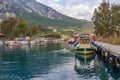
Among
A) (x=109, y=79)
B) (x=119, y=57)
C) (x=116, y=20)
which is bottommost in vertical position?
(x=109, y=79)

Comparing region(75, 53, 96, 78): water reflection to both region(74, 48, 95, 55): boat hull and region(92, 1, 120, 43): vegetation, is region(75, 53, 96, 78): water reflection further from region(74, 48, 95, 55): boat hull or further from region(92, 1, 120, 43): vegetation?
region(92, 1, 120, 43): vegetation

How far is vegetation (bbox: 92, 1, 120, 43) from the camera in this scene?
106438 mm

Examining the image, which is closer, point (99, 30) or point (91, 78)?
point (91, 78)

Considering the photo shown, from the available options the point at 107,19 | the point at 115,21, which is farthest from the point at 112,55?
the point at 107,19

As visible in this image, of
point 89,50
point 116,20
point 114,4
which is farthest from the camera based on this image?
point 114,4

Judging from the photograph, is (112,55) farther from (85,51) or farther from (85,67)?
(85,51)

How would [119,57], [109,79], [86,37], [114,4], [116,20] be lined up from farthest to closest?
[114,4] → [116,20] → [86,37] → [119,57] → [109,79]

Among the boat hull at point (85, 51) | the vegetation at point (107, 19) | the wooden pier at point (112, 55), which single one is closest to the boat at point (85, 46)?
the boat hull at point (85, 51)

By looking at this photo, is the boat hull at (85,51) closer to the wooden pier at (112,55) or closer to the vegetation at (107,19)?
the wooden pier at (112,55)

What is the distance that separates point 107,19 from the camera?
110m

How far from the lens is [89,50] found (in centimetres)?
8081

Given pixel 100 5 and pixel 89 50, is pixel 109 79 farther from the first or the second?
pixel 100 5

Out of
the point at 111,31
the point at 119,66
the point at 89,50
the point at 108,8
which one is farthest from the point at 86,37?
the point at 119,66

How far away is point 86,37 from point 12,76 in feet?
155
